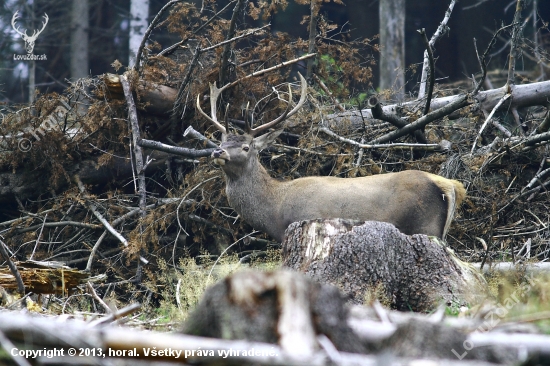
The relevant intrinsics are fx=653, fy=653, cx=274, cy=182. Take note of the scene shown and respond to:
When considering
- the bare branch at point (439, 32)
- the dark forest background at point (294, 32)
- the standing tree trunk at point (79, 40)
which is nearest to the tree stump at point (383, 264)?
the bare branch at point (439, 32)

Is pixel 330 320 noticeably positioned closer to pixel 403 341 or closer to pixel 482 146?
pixel 403 341

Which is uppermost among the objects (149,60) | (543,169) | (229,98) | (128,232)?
(149,60)

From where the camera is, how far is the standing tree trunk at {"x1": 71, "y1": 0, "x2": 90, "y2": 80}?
17.6 meters

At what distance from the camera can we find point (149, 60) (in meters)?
9.55

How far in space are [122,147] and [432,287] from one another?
5.24 metres

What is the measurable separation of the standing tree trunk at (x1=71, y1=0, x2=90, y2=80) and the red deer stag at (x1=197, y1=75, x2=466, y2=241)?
11.0 m

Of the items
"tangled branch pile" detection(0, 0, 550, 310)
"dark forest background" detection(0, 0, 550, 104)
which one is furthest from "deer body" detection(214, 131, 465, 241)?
"dark forest background" detection(0, 0, 550, 104)

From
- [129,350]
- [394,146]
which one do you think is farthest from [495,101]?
[129,350]

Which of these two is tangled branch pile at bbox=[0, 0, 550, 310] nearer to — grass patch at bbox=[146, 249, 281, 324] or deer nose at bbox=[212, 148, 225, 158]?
grass patch at bbox=[146, 249, 281, 324]

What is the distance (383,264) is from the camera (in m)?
6.24

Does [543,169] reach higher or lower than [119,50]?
lower

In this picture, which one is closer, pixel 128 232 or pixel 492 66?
pixel 128 232

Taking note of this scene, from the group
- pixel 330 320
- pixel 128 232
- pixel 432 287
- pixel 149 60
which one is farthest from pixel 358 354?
pixel 149 60

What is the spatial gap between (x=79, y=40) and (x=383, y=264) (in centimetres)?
1419
